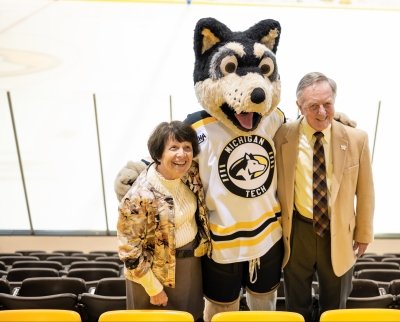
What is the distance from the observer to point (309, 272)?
2.48 meters

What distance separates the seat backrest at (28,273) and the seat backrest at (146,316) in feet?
6.41

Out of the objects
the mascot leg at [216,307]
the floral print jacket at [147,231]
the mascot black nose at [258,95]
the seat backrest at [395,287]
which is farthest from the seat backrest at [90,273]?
the mascot black nose at [258,95]

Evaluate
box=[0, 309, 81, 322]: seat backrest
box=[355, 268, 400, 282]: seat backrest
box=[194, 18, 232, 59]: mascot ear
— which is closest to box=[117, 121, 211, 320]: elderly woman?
box=[0, 309, 81, 322]: seat backrest

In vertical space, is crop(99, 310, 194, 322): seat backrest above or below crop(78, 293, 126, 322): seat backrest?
above

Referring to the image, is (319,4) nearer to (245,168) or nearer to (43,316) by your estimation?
(245,168)

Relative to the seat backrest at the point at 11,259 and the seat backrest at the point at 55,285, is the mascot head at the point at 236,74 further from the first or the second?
the seat backrest at the point at 11,259

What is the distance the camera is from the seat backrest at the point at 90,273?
379cm

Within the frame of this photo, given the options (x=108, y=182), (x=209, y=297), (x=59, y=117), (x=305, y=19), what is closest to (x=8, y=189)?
(x=108, y=182)

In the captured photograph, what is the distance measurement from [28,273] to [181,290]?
204 centimetres

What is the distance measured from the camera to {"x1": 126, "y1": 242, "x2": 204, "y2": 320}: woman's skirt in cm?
228

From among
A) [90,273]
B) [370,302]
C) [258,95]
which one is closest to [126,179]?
[258,95]

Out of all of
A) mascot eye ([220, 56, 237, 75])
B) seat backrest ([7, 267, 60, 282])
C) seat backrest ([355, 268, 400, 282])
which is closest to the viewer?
mascot eye ([220, 56, 237, 75])

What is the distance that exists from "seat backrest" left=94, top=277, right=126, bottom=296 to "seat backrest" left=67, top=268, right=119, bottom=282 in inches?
25.9

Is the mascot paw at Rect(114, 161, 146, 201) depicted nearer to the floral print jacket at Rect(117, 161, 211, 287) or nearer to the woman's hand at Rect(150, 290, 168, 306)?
the floral print jacket at Rect(117, 161, 211, 287)
